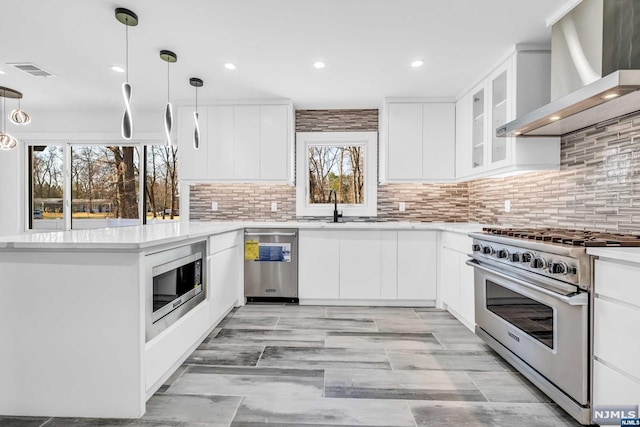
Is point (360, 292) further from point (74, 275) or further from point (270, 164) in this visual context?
point (74, 275)

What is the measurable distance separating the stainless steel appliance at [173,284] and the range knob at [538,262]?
2.07m

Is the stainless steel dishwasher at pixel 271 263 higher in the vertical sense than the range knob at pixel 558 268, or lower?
lower

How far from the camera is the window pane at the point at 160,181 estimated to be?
14.7ft

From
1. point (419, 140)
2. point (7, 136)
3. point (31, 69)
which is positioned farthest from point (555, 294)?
point (7, 136)

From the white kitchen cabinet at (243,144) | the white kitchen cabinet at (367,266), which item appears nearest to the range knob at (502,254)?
the white kitchen cabinet at (367,266)

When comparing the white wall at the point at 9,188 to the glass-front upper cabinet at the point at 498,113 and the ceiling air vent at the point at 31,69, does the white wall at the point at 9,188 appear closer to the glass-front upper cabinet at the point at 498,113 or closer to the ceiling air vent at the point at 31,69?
the ceiling air vent at the point at 31,69

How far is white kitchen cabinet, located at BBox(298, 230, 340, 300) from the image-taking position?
11.9 ft

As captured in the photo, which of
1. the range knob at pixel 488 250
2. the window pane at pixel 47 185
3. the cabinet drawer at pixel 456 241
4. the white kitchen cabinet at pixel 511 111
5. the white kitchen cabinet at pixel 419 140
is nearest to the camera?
the range knob at pixel 488 250

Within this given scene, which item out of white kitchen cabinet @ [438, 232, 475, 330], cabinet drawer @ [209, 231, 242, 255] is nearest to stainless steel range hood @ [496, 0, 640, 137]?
white kitchen cabinet @ [438, 232, 475, 330]

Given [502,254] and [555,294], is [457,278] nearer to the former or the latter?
[502,254]

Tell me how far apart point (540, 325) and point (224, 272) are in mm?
2434

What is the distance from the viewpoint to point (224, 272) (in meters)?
3.09

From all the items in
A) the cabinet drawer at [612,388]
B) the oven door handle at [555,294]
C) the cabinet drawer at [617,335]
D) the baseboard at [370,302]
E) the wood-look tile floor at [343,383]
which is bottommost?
the wood-look tile floor at [343,383]

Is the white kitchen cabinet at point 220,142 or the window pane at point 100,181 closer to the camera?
the white kitchen cabinet at point 220,142
